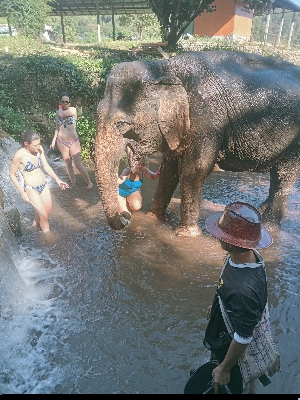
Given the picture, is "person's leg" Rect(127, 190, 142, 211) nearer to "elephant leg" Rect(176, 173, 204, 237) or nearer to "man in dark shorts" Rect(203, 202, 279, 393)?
"elephant leg" Rect(176, 173, 204, 237)

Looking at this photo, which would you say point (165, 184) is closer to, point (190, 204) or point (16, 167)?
point (190, 204)

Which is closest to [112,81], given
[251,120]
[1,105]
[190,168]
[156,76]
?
[156,76]

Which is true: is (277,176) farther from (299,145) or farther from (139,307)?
(139,307)

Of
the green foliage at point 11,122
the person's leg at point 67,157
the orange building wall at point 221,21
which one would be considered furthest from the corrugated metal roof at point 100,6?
the person's leg at point 67,157

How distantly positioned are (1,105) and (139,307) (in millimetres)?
6525

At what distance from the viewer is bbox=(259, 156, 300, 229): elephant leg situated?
5000mm

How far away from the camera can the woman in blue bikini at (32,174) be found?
4.64 meters

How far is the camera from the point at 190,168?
4.43 meters

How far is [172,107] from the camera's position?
13.1 ft

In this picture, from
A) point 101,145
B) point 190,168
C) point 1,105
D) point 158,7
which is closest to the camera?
point 101,145

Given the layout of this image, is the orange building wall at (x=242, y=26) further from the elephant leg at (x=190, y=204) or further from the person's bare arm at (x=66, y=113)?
the elephant leg at (x=190, y=204)

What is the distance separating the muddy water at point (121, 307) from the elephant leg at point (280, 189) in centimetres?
24

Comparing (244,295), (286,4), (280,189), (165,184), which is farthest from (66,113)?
(286,4)

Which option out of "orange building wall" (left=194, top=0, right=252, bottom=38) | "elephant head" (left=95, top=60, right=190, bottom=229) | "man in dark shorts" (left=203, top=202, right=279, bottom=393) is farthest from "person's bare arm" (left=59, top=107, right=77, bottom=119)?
→ "orange building wall" (left=194, top=0, right=252, bottom=38)
